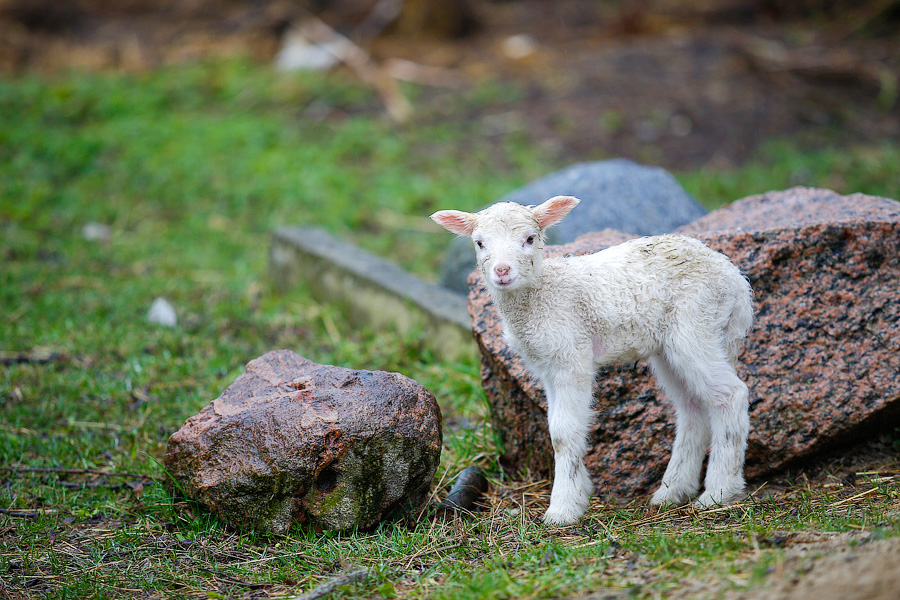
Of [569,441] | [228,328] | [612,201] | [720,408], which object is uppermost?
[612,201]

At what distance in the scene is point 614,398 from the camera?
14.3 ft

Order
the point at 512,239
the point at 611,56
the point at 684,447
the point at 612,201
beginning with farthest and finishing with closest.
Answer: the point at 611,56 → the point at 612,201 → the point at 684,447 → the point at 512,239

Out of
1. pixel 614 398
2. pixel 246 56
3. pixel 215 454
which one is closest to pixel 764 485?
pixel 614 398

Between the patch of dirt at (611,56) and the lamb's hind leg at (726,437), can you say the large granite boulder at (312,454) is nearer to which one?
the lamb's hind leg at (726,437)

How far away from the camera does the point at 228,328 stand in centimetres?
714

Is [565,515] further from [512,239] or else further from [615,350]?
[512,239]

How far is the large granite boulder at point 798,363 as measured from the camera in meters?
4.16

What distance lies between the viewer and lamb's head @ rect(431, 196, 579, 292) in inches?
140

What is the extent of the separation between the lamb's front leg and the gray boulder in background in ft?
8.81

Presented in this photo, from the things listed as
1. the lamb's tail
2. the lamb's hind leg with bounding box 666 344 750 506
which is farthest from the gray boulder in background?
the lamb's hind leg with bounding box 666 344 750 506

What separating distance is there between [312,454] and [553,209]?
1.68m

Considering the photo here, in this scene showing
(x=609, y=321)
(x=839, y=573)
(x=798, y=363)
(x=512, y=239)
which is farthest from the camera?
(x=798, y=363)

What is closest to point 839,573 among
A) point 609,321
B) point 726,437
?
point 726,437

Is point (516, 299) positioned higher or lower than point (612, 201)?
lower
